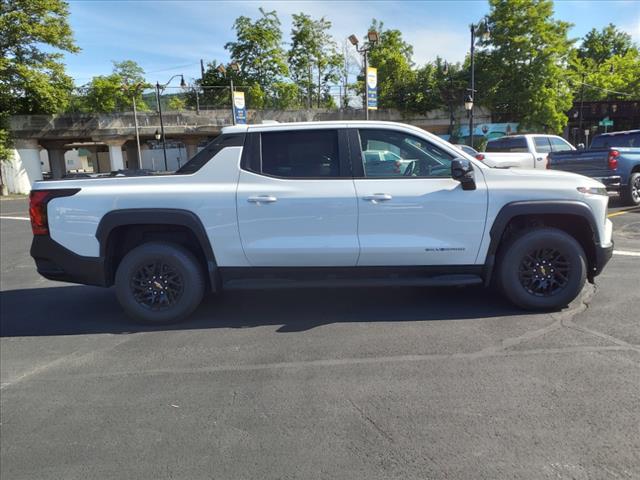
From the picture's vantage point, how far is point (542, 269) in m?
4.79

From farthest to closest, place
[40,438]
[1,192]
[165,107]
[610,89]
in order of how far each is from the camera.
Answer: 1. [610,89]
2. [165,107]
3. [1,192]
4. [40,438]

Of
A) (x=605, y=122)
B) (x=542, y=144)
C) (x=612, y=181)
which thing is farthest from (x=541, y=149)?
(x=605, y=122)

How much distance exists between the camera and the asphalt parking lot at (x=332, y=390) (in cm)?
267

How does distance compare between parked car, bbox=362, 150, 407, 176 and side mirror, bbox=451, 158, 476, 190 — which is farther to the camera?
parked car, bbox=362, 150, 407, 176

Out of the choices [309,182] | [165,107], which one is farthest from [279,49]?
[309,182]

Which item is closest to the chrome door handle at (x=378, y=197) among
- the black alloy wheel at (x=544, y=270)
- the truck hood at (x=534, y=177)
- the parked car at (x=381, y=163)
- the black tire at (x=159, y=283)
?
the parked car at (x=381, y=163)

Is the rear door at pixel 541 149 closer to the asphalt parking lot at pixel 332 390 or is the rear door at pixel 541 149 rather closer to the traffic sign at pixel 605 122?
the asphalt parking lot at pixel 332 390

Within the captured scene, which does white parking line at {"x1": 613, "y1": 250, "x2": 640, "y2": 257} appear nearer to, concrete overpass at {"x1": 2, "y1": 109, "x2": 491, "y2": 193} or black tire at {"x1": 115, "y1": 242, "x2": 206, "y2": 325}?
black tire at {"x1": 115, "y1": 242, "x2": 206, "y2": 325}

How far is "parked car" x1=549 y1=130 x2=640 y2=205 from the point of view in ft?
36.8

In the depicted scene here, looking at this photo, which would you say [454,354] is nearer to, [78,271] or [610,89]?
[78,271]

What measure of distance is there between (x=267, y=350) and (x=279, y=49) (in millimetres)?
50507

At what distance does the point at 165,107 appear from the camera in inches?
1624

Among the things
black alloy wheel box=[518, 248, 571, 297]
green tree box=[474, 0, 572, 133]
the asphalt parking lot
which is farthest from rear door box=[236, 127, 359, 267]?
green tree box=[474, 0, 572, 133]

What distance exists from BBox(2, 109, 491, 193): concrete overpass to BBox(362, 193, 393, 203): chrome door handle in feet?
113
